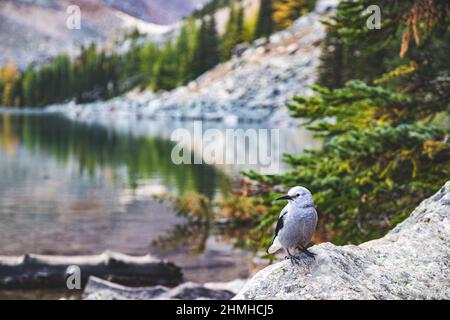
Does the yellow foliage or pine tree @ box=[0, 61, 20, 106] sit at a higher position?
the yellow foliage

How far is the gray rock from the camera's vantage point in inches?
162

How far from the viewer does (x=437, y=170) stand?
973cm

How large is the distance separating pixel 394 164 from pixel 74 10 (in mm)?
8463

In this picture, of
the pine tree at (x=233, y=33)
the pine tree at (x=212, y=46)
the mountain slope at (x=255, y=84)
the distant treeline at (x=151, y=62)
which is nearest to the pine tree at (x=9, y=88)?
the distant treeline at (x=151, y=62)

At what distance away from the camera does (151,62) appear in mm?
153625

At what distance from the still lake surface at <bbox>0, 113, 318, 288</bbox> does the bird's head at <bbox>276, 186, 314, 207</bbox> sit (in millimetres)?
12617

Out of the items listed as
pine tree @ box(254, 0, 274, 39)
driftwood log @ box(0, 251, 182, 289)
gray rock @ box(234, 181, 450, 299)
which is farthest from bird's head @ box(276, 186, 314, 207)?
pine tree @ box(254, 0, 274, 39)

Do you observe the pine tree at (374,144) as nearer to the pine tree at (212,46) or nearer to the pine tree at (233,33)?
the pine tree at (233,33)

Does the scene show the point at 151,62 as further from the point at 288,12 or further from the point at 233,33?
the point at 288,12

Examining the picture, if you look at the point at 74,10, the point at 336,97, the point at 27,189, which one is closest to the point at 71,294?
the point at 74,10

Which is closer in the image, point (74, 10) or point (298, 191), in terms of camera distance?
point (298, 191)

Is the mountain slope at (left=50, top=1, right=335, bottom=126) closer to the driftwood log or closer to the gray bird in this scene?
the driftwood log

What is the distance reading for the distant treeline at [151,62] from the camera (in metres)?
127
